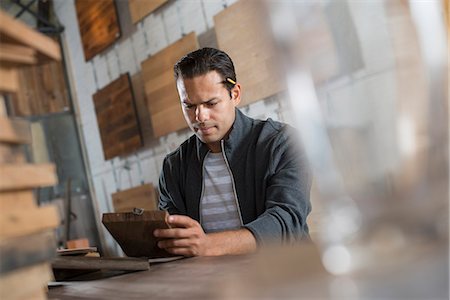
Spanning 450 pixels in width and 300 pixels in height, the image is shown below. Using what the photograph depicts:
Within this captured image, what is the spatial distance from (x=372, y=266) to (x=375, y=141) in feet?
0.24

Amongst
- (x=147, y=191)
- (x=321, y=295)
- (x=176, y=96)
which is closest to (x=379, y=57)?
(x=321, y=295)

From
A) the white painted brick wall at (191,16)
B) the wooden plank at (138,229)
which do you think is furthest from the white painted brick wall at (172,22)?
the wooden plank at (138,229)

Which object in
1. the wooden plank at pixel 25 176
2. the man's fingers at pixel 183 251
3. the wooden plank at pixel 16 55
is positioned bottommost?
the man's fingers at pixel 183 251

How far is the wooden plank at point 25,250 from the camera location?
0.38 meters

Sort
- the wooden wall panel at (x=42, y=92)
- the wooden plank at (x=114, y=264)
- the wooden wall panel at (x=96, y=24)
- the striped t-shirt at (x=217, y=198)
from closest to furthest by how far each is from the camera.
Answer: the wooden plank at (x=114, y=264) → the striped t-shirt at (x=217, y=198) → the wooden wall panel at (x=96, y=24) → the wooden wall panel at (x=42, y=92)

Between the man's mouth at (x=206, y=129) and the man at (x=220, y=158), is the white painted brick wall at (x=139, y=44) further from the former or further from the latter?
the man's mouth at (x=206, y=129)

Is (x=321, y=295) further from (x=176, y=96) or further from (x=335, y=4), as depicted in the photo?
(x=176, y=96)

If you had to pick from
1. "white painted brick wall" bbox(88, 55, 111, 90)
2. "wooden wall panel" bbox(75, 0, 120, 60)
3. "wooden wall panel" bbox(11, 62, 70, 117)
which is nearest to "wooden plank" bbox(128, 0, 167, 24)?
"wooden wall panel" bbox(75, 0, 120, 60)

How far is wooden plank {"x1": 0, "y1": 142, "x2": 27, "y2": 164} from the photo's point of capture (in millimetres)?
402

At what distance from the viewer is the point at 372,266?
12.9 inches

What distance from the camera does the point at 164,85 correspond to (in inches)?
175

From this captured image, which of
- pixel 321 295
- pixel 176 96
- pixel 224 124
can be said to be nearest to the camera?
pixel 321 295

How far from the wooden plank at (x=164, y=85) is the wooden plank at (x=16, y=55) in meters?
3.63

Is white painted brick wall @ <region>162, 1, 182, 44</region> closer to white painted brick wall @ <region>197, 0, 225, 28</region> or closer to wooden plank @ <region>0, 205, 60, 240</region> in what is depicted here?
white painted brick wall @ <region>197, 0, 225, 28</region>
